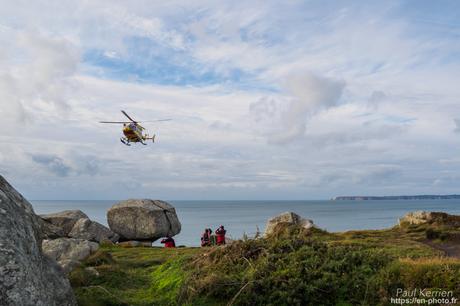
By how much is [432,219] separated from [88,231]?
26556 mm

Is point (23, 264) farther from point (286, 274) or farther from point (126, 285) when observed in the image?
point (126, 285)

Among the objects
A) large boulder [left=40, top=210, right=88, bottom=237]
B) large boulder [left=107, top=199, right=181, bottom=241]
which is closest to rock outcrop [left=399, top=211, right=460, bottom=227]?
large boulder [left=107, top=199, right=181, bottom=241]

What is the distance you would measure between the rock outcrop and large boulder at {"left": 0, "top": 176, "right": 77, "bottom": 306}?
31.2 m

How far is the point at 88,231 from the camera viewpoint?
110 feet

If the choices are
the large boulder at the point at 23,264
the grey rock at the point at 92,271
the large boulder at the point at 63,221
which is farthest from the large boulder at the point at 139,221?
the large boulder at the point at 23,264

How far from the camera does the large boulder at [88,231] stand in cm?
3309

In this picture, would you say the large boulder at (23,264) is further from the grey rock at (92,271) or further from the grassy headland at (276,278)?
the grey rock at (92,271)

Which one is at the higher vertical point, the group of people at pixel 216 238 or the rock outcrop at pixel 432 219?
the rock outcrop at pixel 432 219

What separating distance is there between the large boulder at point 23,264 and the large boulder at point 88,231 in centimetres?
2512

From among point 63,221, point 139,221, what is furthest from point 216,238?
point 63,221

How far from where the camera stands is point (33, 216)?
9172mm

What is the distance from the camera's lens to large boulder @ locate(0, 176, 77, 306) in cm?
668

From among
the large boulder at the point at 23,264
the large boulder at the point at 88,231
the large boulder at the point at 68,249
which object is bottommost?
the large boulder at the point at 88,231

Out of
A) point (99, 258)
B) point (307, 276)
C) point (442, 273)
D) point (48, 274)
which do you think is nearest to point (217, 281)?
point (307, 276)
